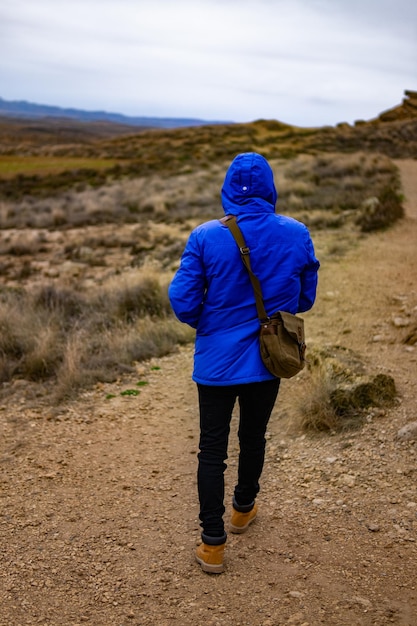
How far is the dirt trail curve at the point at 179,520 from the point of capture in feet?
9.03

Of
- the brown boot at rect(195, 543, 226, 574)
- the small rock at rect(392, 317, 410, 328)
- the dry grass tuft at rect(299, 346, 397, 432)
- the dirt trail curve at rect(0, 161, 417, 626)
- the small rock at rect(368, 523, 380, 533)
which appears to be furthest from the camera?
the small rock at rect(392, 317, 410, 328)

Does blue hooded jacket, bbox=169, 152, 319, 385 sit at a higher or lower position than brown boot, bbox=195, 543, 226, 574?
higher

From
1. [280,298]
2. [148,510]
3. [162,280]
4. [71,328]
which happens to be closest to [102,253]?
[162,280]

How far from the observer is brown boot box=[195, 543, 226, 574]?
295 cm

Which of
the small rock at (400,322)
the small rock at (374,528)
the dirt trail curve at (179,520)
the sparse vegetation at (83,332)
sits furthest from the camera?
the small rock at (400,322)

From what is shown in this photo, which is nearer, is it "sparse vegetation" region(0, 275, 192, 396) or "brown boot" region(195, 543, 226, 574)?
"brown boot" region(195, 543, 226, 574)

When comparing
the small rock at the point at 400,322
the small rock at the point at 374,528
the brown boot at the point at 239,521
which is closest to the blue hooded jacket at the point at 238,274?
the brown boot at the point at 239,521

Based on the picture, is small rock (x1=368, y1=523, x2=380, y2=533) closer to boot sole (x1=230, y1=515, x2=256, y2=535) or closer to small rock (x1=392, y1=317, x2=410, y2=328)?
boot sole (x1=230, y1=515, x2=256, y2=535)

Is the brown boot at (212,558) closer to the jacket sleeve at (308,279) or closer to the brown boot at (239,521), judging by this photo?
the brown boot at (239,521)

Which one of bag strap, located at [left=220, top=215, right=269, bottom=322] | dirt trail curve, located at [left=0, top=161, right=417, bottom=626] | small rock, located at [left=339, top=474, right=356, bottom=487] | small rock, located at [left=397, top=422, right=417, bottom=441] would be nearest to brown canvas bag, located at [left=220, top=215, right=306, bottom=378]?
bag strap, located at [left=220, top=215, right=269, bottom=322]

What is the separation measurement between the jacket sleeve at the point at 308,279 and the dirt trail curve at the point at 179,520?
123cm

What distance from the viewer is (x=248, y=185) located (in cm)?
263

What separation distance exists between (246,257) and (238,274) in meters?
0.08

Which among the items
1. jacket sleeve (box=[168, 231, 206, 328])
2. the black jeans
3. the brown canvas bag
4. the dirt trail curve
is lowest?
the dirt trail curve
